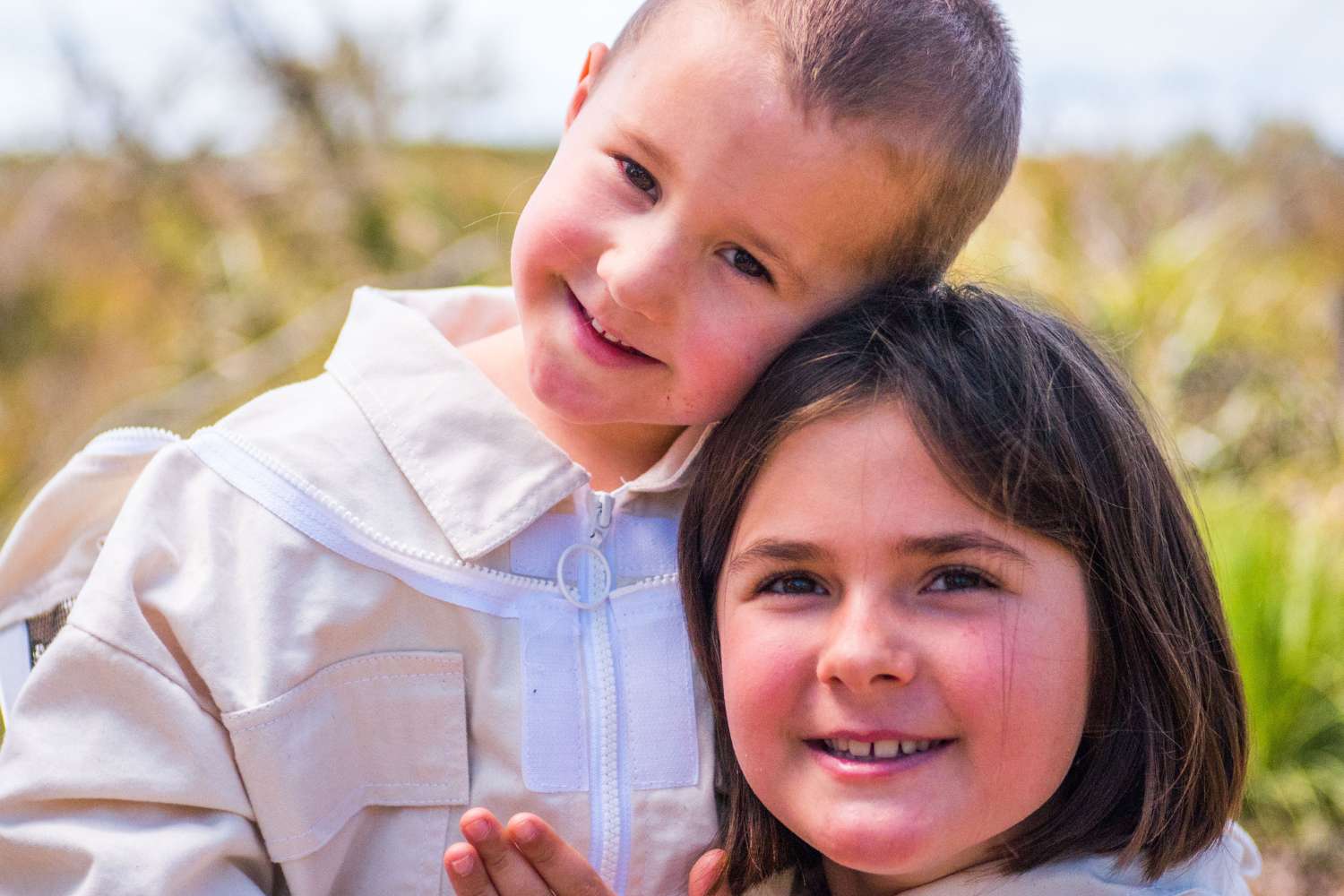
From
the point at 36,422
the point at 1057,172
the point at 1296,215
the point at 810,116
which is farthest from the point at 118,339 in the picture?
the point at 1296,215

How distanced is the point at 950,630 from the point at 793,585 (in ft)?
0.67

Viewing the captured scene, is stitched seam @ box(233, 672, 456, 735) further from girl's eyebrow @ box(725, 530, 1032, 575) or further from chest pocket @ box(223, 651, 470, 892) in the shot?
girl's eyebrow @ box(725, 530, 1032, 575)

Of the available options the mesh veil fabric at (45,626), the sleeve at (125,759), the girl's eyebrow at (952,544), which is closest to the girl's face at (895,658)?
the girl's eyebrow at (952,544)

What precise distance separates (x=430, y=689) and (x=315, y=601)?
18 cm

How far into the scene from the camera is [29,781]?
146 cm

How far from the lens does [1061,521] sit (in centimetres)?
157

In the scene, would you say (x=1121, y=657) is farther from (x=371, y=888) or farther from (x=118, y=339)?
(x=118, y=339)

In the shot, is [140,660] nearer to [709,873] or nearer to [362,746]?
[362,746]

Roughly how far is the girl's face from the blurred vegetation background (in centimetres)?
282

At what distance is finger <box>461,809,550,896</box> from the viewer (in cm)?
148

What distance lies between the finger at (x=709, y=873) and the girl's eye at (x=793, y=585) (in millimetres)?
336

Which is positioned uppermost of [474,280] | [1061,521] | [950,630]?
[1061,521]

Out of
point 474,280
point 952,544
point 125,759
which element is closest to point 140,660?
point 125,759

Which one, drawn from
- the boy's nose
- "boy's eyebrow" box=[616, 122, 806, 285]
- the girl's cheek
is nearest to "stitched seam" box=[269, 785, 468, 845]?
the girl's cheek
